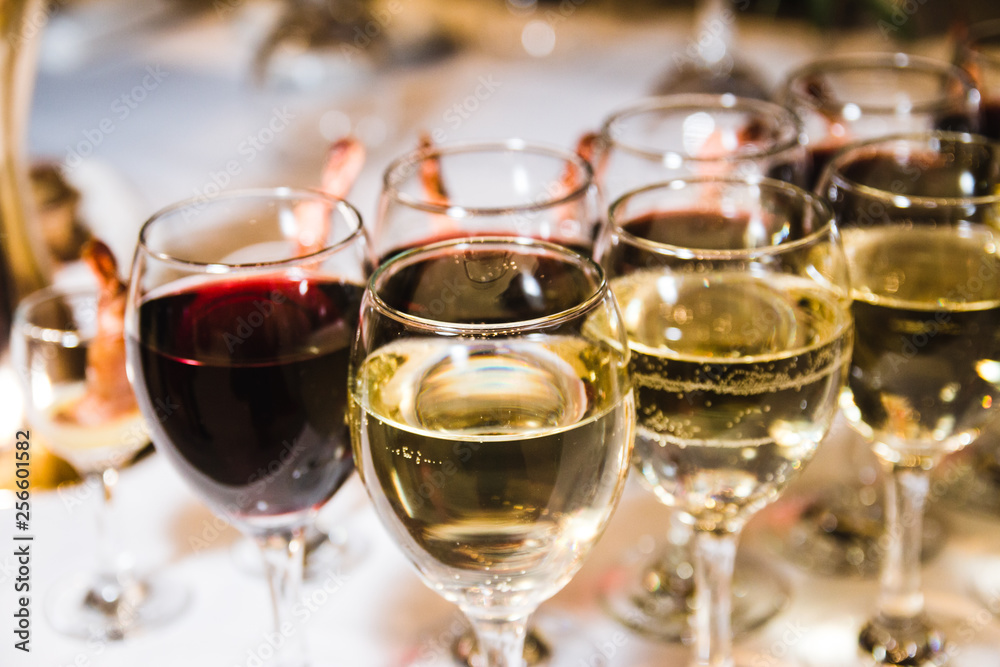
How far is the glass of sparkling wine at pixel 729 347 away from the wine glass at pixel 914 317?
6 cm

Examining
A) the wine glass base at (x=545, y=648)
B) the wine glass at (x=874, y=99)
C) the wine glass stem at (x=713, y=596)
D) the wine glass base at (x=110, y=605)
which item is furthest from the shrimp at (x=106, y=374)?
the wine glass at (x=874, y=99)

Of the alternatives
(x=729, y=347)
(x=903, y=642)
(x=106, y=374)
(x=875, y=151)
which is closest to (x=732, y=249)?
(x=729, y=347)

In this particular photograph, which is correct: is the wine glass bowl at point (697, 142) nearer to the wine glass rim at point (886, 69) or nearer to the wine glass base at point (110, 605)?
the wine glass rim at point (886, 69)

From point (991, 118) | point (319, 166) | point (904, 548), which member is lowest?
point (319, 166)

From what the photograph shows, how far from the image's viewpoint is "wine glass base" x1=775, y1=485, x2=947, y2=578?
0.70 meters

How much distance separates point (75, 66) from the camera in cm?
157

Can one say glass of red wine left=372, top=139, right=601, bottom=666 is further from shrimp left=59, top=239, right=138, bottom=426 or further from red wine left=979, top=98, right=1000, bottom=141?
red wine left=979, top=98, right=1000, bottom=141

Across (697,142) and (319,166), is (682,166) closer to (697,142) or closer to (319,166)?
(697,142)

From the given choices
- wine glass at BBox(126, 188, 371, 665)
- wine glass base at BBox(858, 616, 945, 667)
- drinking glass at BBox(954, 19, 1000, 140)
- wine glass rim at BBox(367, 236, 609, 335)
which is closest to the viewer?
wine glass rim at BBox(367, 236, 609, 335)

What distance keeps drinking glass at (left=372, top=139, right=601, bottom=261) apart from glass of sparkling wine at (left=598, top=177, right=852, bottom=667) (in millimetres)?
44

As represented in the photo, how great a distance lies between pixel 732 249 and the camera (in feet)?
1.75

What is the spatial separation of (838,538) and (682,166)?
11.4 inches

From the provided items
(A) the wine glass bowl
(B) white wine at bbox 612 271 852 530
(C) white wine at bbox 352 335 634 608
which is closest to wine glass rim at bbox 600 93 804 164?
(A) the wine glass bowl

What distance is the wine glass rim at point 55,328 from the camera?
661 mm
